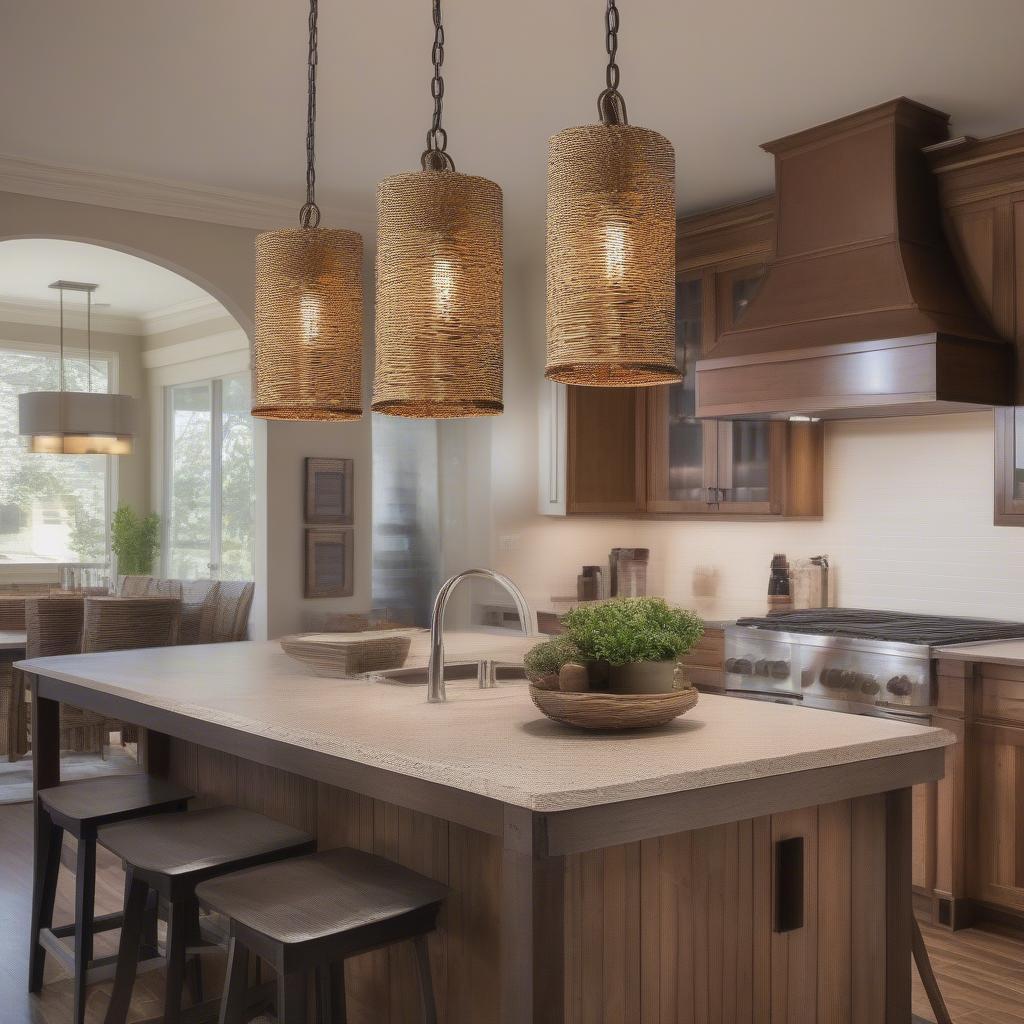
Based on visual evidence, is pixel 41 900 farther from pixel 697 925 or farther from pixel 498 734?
pixel 697 925

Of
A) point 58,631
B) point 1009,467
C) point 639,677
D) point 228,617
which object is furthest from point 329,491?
point 639,677

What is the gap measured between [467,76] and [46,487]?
19.4ft

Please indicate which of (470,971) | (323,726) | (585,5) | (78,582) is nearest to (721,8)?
(585,5)

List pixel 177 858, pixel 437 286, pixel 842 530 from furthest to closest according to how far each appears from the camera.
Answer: pixel 842 530, pixel 177 858, pixel 437 286

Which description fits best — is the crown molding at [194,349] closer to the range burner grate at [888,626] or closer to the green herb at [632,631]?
the range burner grate at [888,626]

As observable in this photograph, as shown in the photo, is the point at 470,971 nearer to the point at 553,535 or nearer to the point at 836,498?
the point at 836,498

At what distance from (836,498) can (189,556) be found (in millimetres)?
5183

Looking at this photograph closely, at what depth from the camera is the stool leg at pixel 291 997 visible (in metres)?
1.93

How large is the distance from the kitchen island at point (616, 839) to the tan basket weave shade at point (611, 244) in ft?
2.32

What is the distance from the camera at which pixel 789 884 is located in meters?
2.28

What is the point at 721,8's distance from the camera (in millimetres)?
3293

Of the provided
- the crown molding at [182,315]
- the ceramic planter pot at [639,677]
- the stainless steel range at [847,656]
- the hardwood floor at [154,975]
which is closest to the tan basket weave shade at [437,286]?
the ceramic planter pot at [639,677]

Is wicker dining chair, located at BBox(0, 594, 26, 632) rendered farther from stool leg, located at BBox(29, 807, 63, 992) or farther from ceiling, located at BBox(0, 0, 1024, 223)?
stool leg, located at BBox(29, 807, 63, 992)

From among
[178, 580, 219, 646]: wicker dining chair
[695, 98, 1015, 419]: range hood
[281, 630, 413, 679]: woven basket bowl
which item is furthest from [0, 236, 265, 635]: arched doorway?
[281, 630, 413, 679]: woven basket bowl
